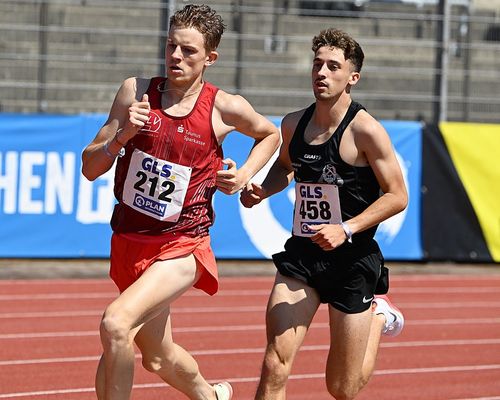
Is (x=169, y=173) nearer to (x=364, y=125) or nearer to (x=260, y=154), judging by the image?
(x=260, y=154)

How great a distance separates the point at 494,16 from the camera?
17828 mm

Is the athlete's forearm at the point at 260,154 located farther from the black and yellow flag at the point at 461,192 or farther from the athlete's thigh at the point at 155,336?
the black and yellow flag at the point at 461,192

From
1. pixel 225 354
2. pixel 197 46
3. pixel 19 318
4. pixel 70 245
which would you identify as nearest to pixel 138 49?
pixel 70 245

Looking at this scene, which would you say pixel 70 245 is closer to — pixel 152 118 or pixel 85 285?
pixel 85 285

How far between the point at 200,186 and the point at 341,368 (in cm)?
117

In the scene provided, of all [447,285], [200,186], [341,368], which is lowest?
[447,285]

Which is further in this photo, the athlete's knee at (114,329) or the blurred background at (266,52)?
the blurred background at (266,52)

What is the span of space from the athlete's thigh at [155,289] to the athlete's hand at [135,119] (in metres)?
0.66

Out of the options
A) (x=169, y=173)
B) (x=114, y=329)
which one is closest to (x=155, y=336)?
(x=114, y=329)

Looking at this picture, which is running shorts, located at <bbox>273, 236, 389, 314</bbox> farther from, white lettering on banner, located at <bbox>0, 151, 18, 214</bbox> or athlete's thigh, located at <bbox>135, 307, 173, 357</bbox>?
white lettering on banner, located at <bbox>0, 151, 18, 214</bbox>

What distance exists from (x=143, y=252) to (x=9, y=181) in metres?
8.11

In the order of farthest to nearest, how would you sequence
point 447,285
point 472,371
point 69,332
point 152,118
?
1. point 447,285
2. point 69,332
3. point 472,371
4. point 152,118

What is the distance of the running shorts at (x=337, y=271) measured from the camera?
225 inches

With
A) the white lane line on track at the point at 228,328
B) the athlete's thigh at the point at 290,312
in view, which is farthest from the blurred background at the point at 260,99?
the athlete's thigh at the point at 290,312
